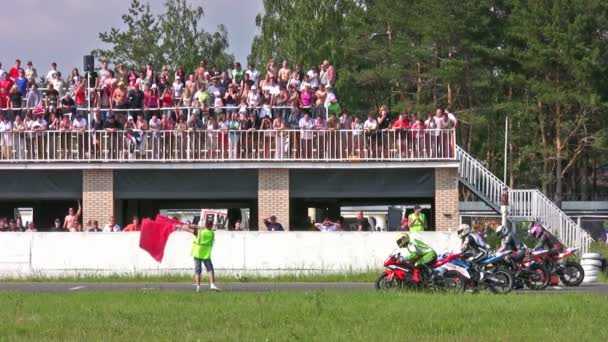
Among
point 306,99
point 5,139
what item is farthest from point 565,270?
point 5,139

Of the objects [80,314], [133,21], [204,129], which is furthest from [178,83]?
[133,21]

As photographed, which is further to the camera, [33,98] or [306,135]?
[33,98]

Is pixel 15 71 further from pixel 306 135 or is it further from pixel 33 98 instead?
pixel 306 135

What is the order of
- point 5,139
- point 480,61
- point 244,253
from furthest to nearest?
point 480,61, point 5,139, point 244,253

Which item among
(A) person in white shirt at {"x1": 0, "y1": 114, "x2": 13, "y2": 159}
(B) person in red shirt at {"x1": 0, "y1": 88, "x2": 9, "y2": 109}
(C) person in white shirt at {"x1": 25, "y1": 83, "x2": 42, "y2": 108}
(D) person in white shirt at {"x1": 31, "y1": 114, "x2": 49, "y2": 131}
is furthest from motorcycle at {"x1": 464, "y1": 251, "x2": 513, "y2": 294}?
(B) person in red shirt at {"x1": 0, "y1": 88, "x2": 9, "y2": 109}

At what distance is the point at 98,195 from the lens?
37312 mm

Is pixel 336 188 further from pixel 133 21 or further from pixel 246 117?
pixel 133 21

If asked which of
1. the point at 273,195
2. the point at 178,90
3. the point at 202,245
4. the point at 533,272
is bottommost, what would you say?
the point at 533,272

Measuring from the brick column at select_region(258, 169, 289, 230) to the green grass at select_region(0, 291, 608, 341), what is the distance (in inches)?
555

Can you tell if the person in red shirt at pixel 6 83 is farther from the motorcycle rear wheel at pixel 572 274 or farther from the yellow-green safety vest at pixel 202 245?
the motorcycle rear wheel at pixel 572 274

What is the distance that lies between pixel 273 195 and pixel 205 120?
10.5 ft

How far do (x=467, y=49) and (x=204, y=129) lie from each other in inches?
953

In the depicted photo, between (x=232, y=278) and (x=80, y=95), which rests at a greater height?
(x=80, y=95)

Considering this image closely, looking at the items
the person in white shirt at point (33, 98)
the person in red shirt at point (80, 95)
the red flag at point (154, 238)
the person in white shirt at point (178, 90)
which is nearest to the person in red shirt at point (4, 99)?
the person in white shirt at point (33, 98)
